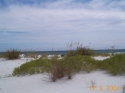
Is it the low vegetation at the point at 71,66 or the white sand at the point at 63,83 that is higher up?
the low vegetation at the point at 71,66

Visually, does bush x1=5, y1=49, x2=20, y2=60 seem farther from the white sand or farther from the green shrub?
the green shrub

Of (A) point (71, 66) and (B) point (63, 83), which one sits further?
(A) point (71, 66)

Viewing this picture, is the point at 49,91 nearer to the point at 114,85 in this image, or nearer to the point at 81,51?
the point at 114,85

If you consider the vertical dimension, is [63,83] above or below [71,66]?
below

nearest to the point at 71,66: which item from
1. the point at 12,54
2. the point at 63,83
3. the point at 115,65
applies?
the point at 63,83

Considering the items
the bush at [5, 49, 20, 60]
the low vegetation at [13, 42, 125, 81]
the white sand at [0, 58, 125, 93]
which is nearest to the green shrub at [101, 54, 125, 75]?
the low vegetation at [13, 42, 125, 81]

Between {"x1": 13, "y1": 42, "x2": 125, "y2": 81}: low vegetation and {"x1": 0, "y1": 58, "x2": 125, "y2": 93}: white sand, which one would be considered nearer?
{"x1": 0, "y1": 58, "x2": 125, "y2": 93}: white sand

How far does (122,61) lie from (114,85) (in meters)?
1.77

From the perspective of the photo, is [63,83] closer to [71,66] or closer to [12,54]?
[71,66]

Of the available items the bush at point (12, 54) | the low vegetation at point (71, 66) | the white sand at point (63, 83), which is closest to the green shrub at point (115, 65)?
the low vegetation at point (71, 66)

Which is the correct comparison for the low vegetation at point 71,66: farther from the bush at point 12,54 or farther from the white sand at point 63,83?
the bush at point 12,54

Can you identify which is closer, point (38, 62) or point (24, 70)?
point (24, 70)

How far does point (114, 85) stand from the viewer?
5652 millimetres

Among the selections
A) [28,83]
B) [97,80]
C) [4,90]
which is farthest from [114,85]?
[4,90]
